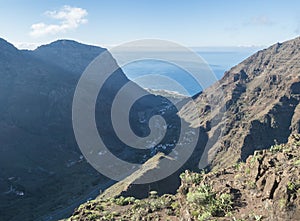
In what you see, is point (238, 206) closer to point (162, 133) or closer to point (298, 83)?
point (298, 83)

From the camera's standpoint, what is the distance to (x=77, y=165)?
101 meters

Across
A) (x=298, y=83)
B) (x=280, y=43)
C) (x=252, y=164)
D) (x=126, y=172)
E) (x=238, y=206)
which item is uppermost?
(x=280, y=43)

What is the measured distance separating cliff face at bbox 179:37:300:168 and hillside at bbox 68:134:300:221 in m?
67.1

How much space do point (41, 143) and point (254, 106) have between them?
225 ft

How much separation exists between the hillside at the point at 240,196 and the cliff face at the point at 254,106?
6713 cm

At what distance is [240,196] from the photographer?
1814 centimetres

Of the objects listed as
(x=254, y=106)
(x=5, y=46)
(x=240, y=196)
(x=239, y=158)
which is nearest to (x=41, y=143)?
(x=239, y=158)

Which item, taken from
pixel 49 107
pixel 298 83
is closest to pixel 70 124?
pixel 49 107

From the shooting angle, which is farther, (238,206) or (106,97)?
(106,97)

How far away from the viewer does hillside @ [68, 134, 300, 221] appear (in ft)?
49.4

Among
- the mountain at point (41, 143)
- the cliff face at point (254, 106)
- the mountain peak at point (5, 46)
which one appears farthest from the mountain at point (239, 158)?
the mountain peak at point (5, 46)

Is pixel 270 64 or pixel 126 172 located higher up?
pixel 270 64

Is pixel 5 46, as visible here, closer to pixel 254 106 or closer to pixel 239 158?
pixel 254 106

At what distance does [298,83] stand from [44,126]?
82637 millimetres
